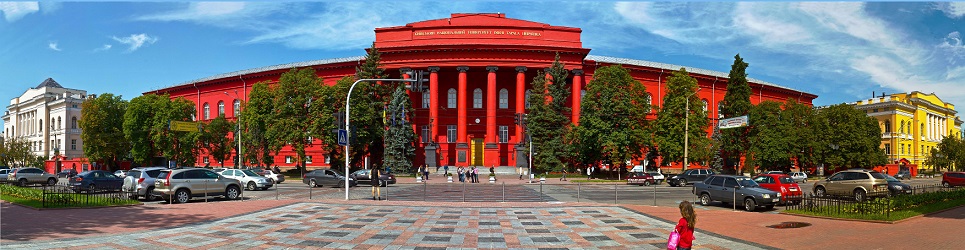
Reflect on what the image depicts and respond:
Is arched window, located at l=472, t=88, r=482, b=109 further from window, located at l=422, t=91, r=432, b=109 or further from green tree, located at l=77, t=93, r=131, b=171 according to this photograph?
green tree, located at l=77, t=93, r=131, b=171

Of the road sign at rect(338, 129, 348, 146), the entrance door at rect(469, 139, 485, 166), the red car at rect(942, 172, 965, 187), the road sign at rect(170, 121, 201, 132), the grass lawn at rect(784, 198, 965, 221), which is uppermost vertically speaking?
the road sign at rect(170, 121, 201, 132)

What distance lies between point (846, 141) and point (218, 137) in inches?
2903

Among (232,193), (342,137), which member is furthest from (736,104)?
(232,193)

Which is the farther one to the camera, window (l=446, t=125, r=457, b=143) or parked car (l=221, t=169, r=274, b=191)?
window (l=446, t=125, r=457, b=143)

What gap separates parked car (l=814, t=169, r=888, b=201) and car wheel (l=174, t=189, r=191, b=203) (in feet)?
90.4

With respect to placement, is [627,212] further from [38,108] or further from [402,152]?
[38,108]

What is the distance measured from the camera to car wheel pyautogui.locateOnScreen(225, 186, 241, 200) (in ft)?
83.8

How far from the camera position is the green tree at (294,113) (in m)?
56.5

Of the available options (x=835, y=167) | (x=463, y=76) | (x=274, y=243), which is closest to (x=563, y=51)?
(x=463, y=76)

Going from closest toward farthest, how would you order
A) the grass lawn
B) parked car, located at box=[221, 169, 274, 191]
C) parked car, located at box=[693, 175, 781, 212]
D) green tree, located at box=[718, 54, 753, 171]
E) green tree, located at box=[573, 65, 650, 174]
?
the grass lawn, parked car, located at box=[693, 175, 781, 212], parked car, located at box=[221, 169, 274, 191], green tree, located at box=[573, 65, 650, 174], green tree, located at box=[718, 54, 753, 171]

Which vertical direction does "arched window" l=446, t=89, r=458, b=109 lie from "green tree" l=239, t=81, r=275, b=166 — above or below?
above

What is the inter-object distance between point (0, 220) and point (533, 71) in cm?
5291

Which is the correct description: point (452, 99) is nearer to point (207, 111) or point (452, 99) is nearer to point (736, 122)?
point (736, 122)

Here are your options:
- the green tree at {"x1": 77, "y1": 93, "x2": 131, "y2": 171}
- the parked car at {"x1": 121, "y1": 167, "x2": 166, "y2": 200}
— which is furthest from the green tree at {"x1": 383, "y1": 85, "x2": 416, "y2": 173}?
the green tree at {"x1": 77, "y1": 93, "x2": 131, "y2": 171}
